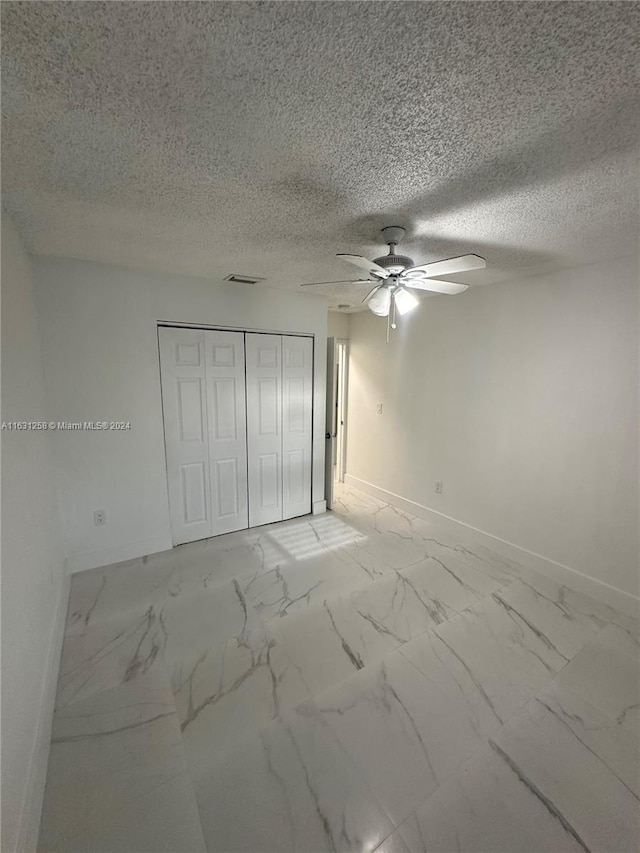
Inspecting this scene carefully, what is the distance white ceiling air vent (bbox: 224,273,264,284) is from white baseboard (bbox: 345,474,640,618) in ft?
9.00

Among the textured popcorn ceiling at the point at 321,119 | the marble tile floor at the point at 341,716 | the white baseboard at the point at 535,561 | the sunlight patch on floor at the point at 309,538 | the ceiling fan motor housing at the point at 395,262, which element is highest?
the textured popcorn ceiling at the point at 321,119

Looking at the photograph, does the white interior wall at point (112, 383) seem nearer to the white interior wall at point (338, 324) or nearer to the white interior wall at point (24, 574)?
the white interior wall at point (24, 574)

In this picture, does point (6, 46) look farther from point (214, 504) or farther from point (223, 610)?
point (214, 504)

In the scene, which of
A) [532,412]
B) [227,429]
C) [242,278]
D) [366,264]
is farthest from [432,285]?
[227,429]

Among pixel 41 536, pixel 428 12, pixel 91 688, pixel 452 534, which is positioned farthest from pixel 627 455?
pixel 41 536

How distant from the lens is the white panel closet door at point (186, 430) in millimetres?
2855

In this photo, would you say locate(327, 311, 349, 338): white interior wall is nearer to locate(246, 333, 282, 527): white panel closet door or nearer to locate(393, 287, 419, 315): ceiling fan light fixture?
locate(246, 333, 282, 527): white panel closet door

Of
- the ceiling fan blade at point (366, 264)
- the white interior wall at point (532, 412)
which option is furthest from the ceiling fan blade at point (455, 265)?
the white interior wall at point (532, 412)

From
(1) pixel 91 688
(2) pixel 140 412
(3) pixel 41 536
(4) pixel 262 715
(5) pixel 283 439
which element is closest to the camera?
(4) pixel 262 715

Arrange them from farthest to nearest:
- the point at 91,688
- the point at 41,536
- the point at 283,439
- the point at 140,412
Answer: the point at 283,439, the point at 140,412, the point at 41,536, the point at 91,688

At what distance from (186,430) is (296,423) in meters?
1.07

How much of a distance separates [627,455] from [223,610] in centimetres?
284

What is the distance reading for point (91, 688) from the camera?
1.71m

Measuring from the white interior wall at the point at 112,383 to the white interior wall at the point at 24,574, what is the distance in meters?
0.19
